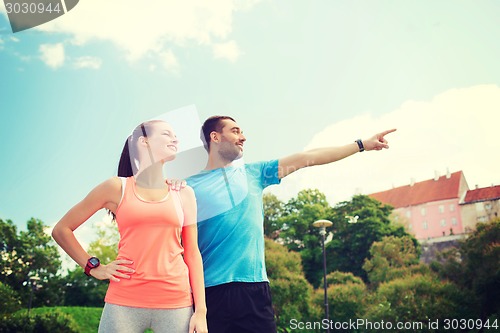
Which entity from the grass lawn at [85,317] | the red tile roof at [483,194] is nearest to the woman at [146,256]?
the grass lawn at [85,317]

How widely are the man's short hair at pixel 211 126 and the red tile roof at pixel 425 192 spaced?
49.8m

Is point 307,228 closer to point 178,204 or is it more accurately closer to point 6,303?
point 6,303

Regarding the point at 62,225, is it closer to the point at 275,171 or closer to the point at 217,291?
the point at 217,291

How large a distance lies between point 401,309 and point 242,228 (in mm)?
18663

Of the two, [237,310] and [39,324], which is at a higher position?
[237,310]

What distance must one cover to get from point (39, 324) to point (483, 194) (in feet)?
130

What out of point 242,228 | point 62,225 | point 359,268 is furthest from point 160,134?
point 359,268

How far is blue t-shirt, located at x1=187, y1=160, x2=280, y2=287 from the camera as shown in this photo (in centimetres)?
312

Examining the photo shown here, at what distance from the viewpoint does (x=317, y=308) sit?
2450 centimetres

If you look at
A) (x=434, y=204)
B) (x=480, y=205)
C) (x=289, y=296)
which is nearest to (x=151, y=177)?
(x=289, y=296)

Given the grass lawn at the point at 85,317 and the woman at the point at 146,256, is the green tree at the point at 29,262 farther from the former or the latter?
the woman at the point at 146,256

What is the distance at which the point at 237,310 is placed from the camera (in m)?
3.04

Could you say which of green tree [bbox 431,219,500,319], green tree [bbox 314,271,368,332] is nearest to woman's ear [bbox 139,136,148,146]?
green tree [bbox 431,219,500,319]

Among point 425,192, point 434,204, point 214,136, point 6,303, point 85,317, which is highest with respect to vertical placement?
point 425,192
